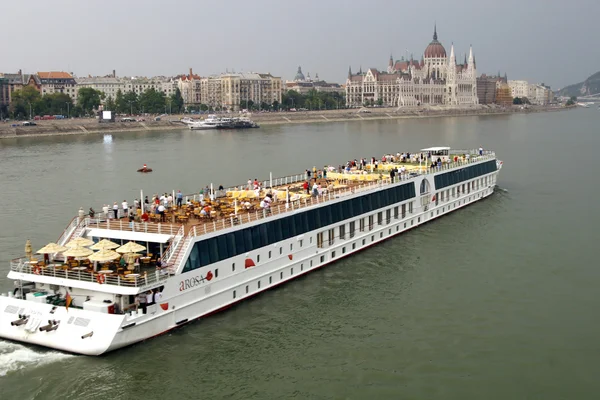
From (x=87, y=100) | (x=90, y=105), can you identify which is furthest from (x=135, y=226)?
(x=87, y=100)

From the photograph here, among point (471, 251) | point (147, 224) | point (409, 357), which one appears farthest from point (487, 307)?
point (147, 224)

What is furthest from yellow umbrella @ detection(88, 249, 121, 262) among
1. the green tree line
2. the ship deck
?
the green tree line

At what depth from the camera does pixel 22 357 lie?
18.0 metres

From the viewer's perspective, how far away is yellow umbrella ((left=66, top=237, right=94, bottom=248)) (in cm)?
2027

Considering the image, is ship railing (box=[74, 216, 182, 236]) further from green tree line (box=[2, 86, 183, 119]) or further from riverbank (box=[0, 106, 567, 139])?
green tree line (box=[2, 86, 183, 119])

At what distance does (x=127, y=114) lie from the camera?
154750 millimetres

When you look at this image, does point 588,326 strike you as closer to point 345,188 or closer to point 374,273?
point 374,273

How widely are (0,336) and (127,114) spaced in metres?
142

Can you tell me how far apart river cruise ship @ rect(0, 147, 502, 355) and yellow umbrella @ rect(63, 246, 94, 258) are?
30 millimetres

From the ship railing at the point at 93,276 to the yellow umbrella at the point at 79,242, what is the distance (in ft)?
3.28

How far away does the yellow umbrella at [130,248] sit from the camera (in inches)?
771

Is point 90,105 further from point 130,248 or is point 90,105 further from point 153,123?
point 130,248

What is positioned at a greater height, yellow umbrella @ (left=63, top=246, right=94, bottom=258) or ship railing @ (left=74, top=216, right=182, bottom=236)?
ship railing @ (left=74, top=216, right=182, bottom=236)

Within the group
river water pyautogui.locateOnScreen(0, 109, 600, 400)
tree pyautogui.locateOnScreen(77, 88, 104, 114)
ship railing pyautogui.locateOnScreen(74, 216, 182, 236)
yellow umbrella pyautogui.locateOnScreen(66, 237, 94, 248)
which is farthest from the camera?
tree pyautogui.locateOnScreen(77, 88, 104, 114)
